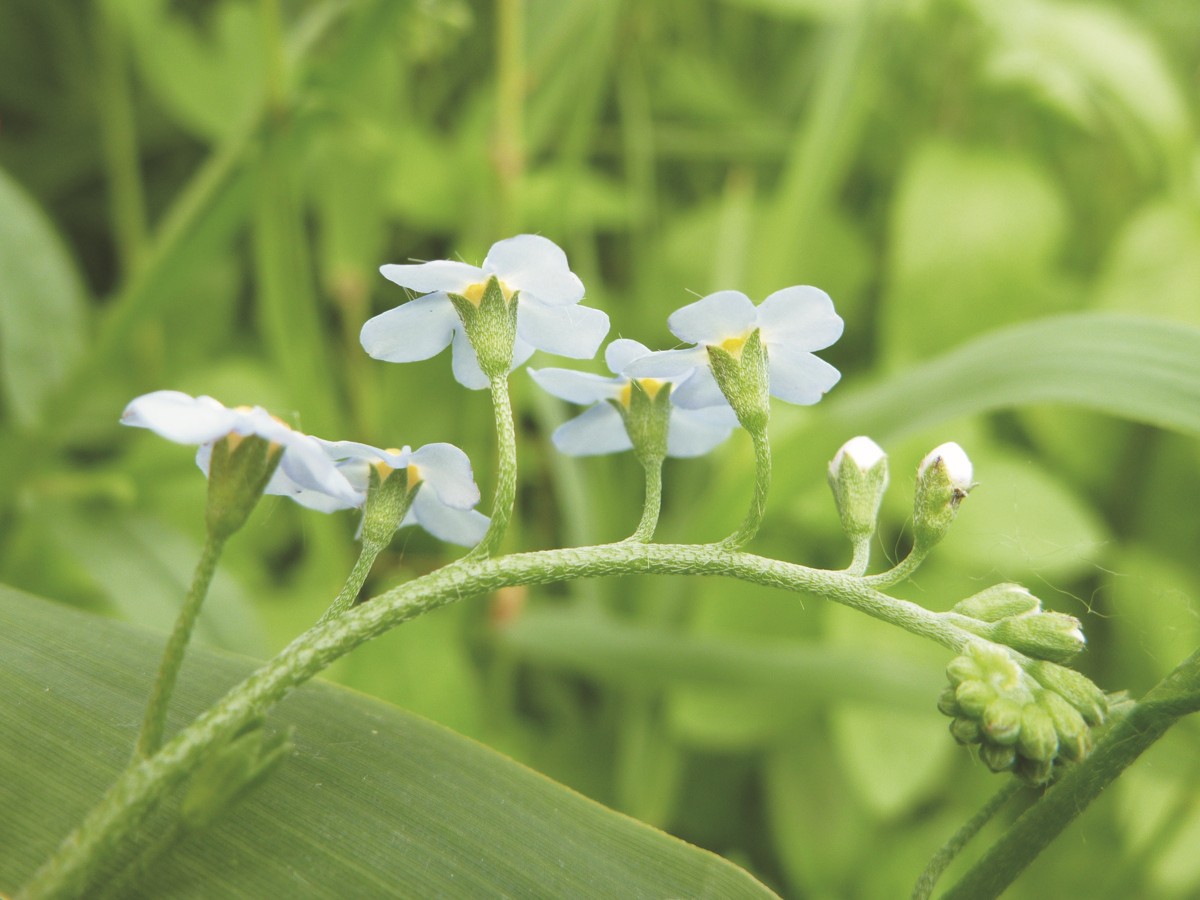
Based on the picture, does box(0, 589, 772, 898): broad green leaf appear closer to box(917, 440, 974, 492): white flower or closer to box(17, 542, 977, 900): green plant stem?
box(17, 542, 977, 900): green plant stem

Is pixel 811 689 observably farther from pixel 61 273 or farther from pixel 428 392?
pixel 61 273

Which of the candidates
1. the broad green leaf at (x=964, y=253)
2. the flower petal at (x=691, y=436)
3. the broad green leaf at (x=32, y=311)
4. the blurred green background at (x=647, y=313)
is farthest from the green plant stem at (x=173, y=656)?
the broad green leaf at (x=964, y=253)

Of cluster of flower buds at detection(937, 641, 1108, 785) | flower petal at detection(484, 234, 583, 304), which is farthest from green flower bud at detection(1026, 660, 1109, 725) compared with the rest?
flower petal at detection(484, 234, 583, 304)

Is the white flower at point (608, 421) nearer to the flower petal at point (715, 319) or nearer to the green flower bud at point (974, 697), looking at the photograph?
the flower petal at point (715, 319)

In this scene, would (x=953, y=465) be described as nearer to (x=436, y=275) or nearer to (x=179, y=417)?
(x=436, y=275)

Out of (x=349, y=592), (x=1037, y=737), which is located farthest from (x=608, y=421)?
(x=1037, y=737)

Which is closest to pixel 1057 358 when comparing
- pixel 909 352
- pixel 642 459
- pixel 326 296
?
pixel 642 459
